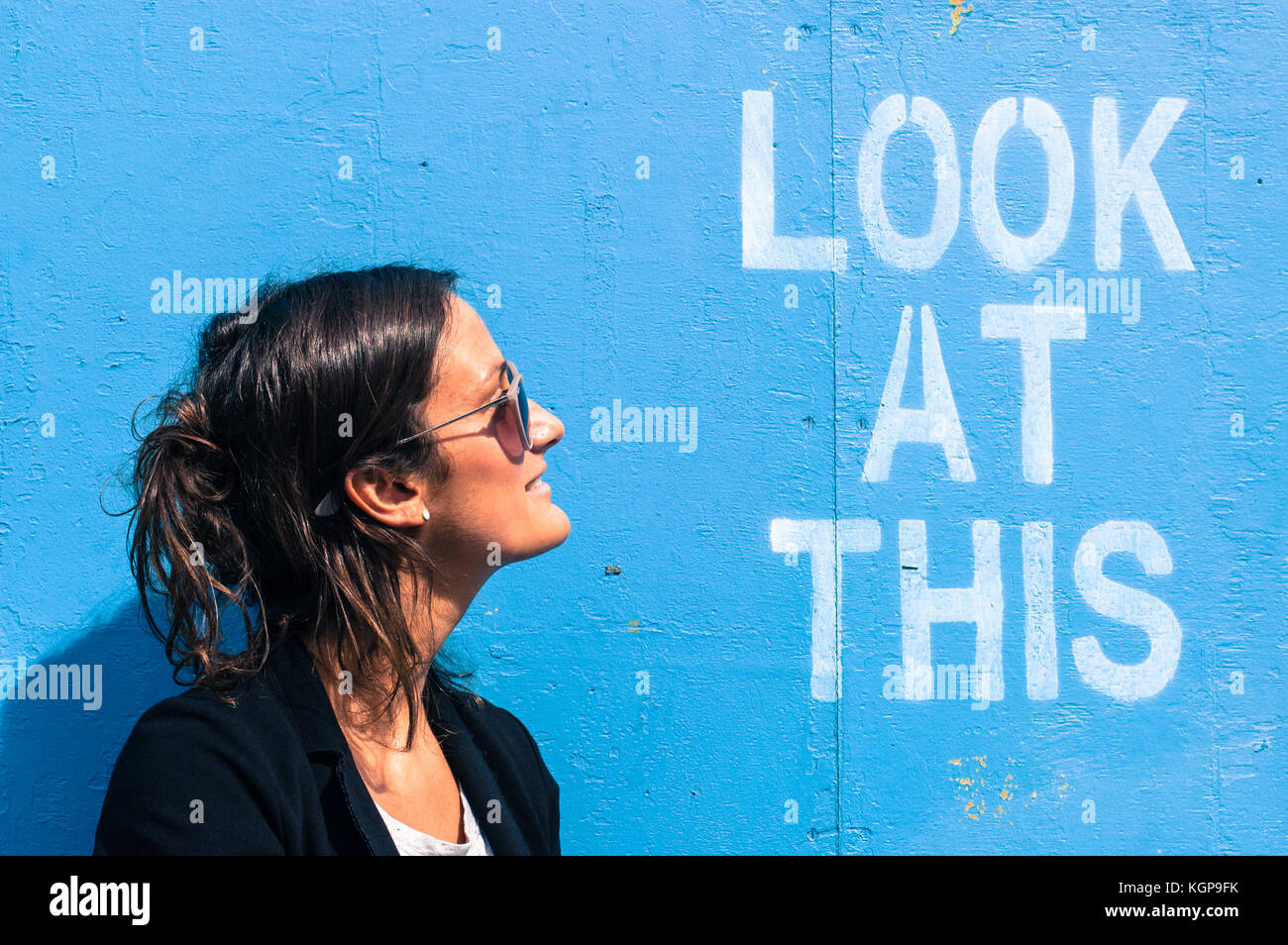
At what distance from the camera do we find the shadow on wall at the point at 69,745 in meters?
2.22

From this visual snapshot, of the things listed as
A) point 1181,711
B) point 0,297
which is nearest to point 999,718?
point 1181,711

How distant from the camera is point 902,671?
238cm

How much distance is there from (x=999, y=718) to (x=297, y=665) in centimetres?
165

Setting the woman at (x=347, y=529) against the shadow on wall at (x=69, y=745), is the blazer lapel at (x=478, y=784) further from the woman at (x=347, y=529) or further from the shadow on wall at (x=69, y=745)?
the shadow on wall at (x=69, y=745)

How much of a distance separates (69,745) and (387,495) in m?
1.17

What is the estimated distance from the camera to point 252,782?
1.43 meters

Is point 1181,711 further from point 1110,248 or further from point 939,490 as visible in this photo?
point 1110,248

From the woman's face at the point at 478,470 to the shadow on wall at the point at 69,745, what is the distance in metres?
0.97

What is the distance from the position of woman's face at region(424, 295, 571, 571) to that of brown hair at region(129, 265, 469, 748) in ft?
0.11
